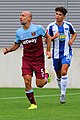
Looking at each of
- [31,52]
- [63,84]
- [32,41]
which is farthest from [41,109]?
[63,84]

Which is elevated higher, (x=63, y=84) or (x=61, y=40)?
(x=61, y=40)

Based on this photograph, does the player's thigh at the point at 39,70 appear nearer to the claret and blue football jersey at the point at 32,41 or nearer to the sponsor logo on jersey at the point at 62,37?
the claret and blue football jersey at the point at 32,41

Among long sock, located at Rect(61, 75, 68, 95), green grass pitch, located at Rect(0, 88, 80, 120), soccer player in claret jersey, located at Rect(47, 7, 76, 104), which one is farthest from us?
soccer player in claret jersey, located at Rect(47, 7, 76, 104)

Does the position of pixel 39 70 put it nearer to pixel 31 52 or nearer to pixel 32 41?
pixel 31 52

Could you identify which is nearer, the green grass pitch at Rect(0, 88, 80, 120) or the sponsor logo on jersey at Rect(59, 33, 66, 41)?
the green grass pitch at Rect(0, 88, 80, 120)

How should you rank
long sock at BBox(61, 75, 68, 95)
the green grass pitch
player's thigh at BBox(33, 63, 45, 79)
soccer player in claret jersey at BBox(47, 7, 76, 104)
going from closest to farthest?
the green grass pitch < player's thigh at BBox(33, 63, 45, 79) < long sock at BBox(61, 75, 68, 95) < soccer player in claret jersey at BBox(47, 7, 76, 104)

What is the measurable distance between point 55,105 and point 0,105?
1156mm

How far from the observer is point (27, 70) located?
542 inches

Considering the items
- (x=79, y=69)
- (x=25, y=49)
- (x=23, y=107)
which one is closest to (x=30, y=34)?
(x=25, y=49)

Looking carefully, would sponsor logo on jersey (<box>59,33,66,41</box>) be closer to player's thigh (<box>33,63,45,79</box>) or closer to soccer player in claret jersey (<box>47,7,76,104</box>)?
soccer player in claret jersey (<box>47,7,76,104</box>)

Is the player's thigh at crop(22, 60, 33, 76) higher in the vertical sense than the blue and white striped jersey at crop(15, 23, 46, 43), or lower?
lower

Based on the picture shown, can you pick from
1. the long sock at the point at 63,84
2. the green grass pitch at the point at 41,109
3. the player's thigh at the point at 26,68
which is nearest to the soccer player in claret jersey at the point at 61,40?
the long sock at the point at 63,84

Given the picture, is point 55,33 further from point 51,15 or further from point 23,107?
point 51,15

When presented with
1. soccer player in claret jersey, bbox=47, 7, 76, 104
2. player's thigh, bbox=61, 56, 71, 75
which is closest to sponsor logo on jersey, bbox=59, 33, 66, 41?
soccer player in claret jersey, bbox=47, 7, 76, 104
